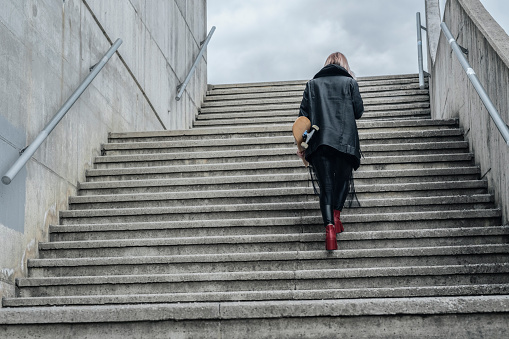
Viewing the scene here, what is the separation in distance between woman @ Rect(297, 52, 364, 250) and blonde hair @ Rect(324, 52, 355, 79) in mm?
51

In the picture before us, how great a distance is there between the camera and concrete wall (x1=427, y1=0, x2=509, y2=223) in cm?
534

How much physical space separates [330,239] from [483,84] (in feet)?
6.74

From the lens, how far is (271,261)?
5.14m

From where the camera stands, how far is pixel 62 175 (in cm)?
624

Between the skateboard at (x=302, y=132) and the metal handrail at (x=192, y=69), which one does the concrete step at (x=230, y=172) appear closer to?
the skateboard at (x=302, y=132)

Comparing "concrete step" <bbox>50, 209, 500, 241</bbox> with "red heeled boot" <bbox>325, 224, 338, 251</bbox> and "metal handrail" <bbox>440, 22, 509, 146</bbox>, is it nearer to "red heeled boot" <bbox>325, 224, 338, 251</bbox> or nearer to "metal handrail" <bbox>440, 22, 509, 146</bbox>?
"red heeled boot" <bbox>325, 224, 338, 251</bbox>

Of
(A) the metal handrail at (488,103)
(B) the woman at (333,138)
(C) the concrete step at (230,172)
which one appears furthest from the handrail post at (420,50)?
(B) the woman at (333,138)

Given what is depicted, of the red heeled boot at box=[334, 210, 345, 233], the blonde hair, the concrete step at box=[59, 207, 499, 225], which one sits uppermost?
the blonde hair

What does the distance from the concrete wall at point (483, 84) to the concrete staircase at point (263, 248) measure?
180 millimetres

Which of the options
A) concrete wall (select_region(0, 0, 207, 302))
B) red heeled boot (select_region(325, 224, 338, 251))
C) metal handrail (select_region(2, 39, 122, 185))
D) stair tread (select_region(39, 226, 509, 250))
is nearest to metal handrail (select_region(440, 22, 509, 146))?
stair tread (select_region(39, 226, 509, 250))

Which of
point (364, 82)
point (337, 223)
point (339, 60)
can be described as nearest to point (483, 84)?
point (339, 60)

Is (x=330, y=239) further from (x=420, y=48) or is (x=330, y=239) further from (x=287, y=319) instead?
(x=420, y=48)

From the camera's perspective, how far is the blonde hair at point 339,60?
575 cm

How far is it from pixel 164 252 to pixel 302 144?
1325 mm
